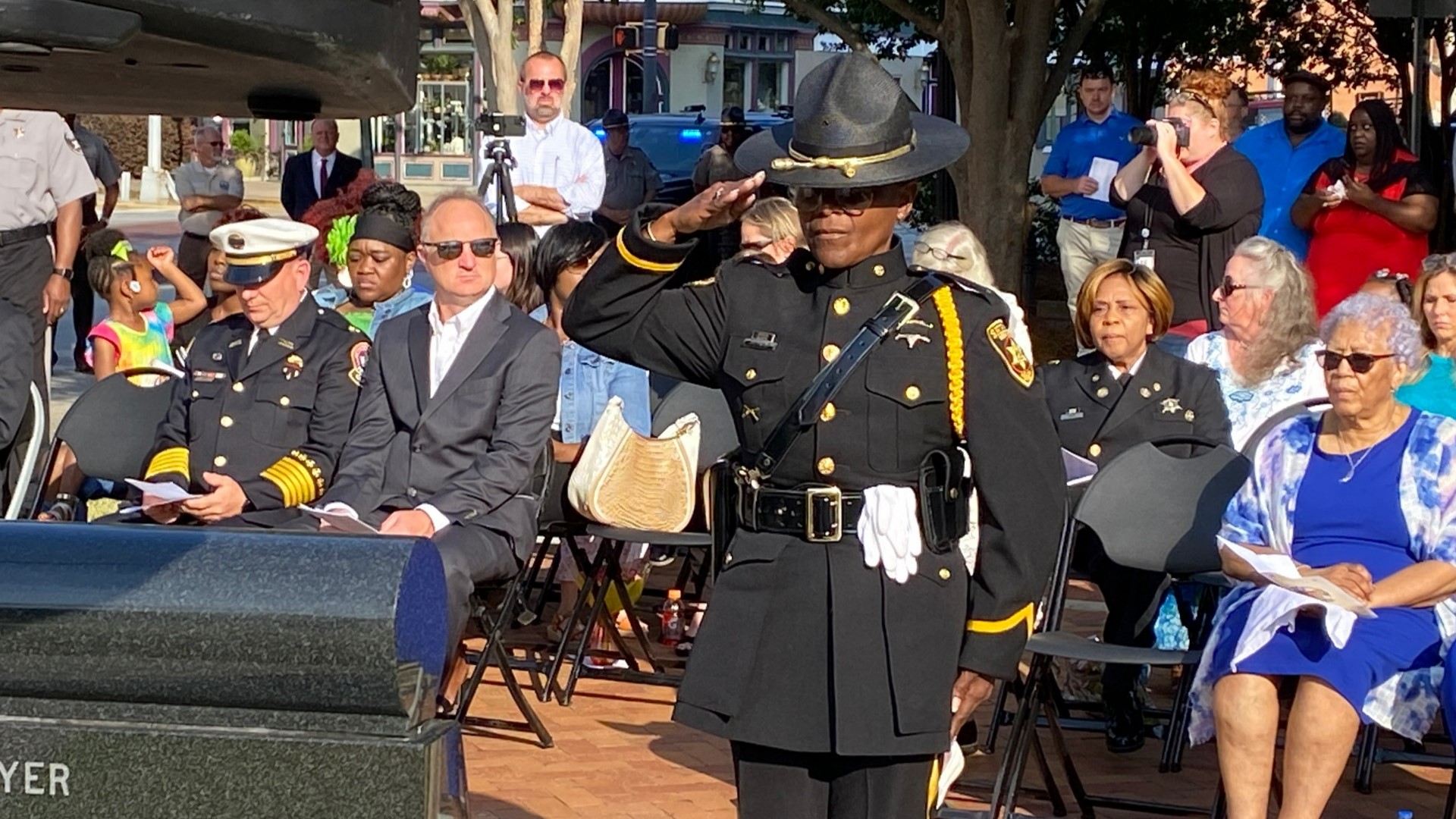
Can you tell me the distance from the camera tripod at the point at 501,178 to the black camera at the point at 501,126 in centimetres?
6

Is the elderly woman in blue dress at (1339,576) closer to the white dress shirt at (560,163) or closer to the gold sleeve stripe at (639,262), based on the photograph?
the gold sleeve stripe at (639,262)

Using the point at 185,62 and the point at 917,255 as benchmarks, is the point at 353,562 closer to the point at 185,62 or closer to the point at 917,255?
the point at 185,62

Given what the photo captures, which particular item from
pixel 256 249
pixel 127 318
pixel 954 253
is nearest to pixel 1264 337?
pixel 954 253

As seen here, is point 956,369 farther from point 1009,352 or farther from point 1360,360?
point 1360,360

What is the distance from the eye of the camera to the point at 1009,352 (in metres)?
3.74

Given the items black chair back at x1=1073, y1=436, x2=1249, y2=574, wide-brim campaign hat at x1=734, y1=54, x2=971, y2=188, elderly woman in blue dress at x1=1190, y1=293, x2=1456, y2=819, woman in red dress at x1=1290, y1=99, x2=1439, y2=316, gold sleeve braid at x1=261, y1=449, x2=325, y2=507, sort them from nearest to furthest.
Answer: wide-brim campaign hat at x1=734, y1=54, x2=971, y2=188
elderly woman in blue dress at x1=1190, y1=293, x2=1456, y2=819
black chair back at x1=1073, y1=436, x2=1249, y2=574
gold sleeve braid at x1=261, y1=449, x2=325, y2=507
woman in red dress at x1=1290, y1=99, x2=1439, y2=316

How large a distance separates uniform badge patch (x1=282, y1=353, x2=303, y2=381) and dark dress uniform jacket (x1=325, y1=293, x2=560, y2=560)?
0.66 ft

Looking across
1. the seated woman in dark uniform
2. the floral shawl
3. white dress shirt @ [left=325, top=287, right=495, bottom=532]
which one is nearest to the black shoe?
the seated woman in dark uniform

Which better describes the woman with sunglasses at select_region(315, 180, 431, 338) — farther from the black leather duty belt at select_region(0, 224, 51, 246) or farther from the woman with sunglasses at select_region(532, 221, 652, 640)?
the black leather duty belt at select_region(0, 224, 51, 246)

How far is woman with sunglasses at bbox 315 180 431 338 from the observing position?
744cm

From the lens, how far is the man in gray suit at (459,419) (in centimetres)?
595

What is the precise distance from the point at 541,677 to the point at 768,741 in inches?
141

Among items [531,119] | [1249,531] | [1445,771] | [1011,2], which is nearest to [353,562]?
[1249,531]

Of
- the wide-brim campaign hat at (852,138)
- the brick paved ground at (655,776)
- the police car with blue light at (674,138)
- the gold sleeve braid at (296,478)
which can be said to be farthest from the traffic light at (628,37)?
the wide-brim campaign hat at (852,138)
